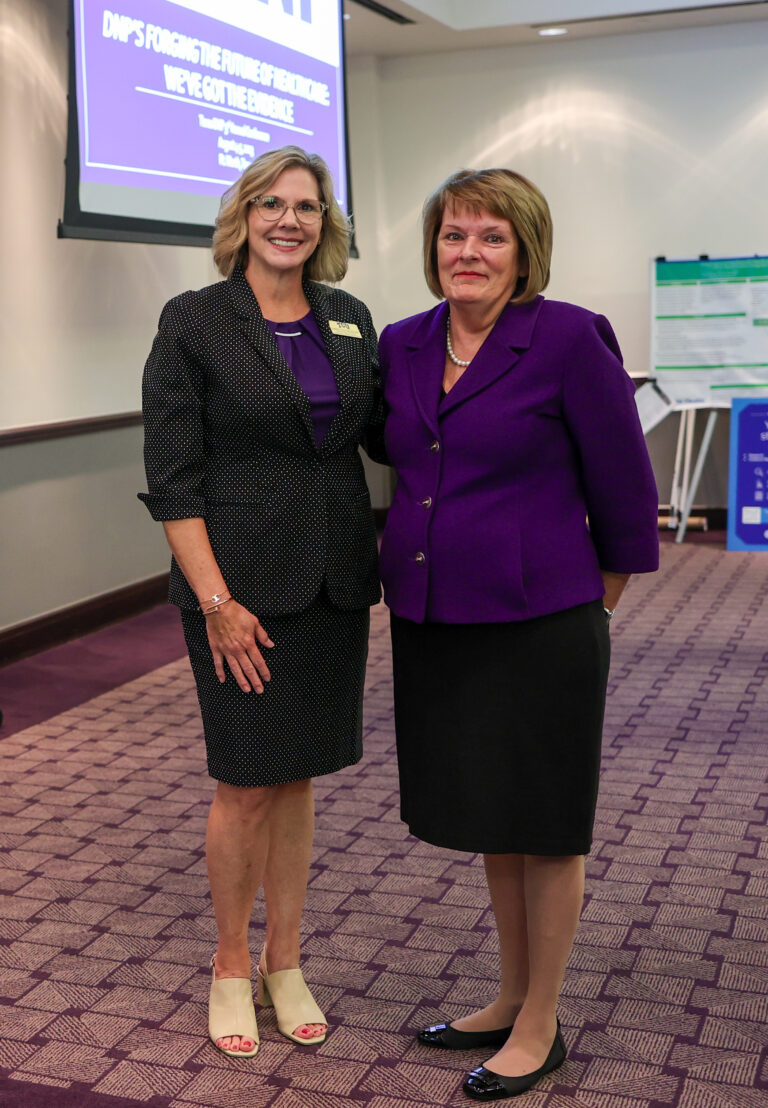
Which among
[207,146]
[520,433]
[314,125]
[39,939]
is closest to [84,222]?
[207,146]

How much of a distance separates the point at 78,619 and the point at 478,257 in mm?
4035

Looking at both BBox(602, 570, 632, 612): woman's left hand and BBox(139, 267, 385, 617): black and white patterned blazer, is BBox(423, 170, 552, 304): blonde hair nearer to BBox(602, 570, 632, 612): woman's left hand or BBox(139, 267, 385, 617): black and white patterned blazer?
BBox(139, 267, 385, 617): black and white patterned blazer

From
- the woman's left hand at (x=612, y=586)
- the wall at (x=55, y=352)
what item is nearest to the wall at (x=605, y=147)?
the wall at (x=55, y=352)

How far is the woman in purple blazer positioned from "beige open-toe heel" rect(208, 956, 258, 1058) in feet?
1.38

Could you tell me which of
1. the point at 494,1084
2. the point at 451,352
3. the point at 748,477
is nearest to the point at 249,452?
the point at 451,352

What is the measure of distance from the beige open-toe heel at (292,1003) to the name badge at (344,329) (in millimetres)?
1186

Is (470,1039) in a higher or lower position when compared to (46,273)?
lower

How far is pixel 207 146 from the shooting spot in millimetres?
5375

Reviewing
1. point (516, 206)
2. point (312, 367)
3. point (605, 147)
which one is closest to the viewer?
point (516, 206)

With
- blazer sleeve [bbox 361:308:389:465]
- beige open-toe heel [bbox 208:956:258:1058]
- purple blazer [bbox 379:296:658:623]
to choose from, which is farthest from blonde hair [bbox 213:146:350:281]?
beige open-toe heel [bbox 208:956:258:1058]

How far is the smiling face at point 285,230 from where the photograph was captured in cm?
212

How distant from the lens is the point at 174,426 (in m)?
2.09

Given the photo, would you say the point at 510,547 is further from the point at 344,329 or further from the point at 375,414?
the point at 344,329

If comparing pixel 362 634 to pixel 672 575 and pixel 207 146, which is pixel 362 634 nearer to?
pixel 207 146
